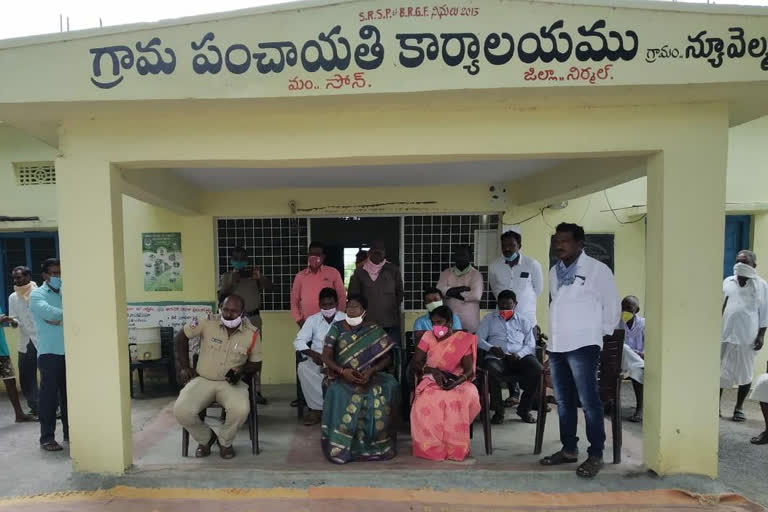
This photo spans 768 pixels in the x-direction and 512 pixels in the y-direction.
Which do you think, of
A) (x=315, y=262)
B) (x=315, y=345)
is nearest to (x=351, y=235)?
(x=315, y=262)

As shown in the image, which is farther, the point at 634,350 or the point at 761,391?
the point at 634,350

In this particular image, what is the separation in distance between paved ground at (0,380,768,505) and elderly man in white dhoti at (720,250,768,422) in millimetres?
689

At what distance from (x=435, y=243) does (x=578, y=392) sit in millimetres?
2963

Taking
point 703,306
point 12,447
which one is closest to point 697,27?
point 703,306

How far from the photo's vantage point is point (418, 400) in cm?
354

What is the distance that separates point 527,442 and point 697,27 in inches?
128

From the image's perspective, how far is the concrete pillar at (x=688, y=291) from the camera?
9.70 ft

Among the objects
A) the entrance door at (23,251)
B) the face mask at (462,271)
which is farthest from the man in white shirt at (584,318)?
the entrance door at (23,251)

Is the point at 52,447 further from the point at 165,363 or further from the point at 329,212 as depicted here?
the point at 329,212

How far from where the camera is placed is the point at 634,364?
446 centimetres

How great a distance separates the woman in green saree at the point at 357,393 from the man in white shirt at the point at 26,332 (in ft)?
10.5

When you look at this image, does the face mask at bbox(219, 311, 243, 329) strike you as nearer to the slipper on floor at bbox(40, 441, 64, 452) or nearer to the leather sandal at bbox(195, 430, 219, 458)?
the leather sandal at bbox(195, 430, 219, 458)

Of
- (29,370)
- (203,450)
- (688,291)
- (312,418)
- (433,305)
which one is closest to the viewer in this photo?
(688,291)

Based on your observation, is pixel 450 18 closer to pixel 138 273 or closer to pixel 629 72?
pixel 629 72
